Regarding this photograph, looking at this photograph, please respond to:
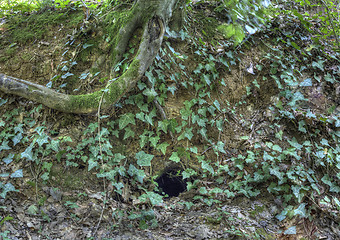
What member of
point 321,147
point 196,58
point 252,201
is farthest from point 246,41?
point 252,201

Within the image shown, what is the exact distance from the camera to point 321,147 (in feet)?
12.0

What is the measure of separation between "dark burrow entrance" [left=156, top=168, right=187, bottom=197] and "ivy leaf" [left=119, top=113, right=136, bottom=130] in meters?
1.08

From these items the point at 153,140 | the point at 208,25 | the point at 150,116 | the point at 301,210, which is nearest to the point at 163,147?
the point at 153,140

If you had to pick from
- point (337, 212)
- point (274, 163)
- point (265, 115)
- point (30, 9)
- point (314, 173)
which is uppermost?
point (30, 9)

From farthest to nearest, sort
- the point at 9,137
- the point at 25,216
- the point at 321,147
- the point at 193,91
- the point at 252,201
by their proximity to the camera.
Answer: the point at 193,91, the point at 321,147, the point at 252,201, the point at 9,137, the point at 25,216

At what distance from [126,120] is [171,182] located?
1398 mm

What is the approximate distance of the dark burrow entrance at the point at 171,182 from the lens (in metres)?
3.67

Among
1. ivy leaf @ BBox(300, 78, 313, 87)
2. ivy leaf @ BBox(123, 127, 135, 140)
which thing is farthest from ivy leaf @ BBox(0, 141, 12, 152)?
ivy leaf @ BBox(300, 78, 313, 87)

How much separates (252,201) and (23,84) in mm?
3945

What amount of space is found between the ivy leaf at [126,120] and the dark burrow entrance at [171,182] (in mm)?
1081

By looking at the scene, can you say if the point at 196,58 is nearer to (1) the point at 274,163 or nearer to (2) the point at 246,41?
(2) the point at 246,41

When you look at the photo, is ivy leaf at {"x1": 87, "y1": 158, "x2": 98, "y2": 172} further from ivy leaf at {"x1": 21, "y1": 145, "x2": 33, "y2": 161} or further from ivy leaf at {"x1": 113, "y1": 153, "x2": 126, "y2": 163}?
ivy leaf at {"x1": 21, "y1": 145, "x2": 33, "y2": 161}

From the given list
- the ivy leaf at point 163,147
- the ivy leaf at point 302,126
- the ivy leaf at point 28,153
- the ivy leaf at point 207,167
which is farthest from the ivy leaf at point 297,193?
the ivy leaf at point 28,153

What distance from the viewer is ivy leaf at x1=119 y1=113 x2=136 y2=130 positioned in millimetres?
3270
